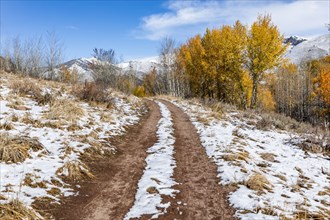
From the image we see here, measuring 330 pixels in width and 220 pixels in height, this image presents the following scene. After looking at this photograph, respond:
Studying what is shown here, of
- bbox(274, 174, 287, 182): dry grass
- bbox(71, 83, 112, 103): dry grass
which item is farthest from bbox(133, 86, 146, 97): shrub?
bbox(274, 174, 287, 182): dry grass

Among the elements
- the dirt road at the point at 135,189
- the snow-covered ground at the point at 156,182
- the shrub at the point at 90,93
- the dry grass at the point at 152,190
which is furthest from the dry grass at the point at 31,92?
the dry grass at the point at 152,190

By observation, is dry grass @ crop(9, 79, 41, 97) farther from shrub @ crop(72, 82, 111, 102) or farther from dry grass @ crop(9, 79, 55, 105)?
shrub @ crop(72, 82, 111, 102)

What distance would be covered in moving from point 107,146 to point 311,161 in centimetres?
749

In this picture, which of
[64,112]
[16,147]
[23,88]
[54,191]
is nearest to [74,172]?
[54,191]

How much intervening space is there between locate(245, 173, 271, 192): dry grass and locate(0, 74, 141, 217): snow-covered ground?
431 cm

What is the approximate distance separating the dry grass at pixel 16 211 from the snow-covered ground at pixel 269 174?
393 cm

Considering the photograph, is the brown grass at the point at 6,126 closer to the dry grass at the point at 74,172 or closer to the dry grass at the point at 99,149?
the dry grass at the point at 99,149

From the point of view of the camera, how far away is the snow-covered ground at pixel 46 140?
5.92 metres

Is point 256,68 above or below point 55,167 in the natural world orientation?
above

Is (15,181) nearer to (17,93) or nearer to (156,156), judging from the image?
(156,156)

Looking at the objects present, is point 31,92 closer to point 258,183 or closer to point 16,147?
point 16,147

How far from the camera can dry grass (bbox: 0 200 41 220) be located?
459 cm

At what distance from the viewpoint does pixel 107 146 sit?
31.5ft

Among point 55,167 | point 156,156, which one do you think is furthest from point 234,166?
point 55,167
